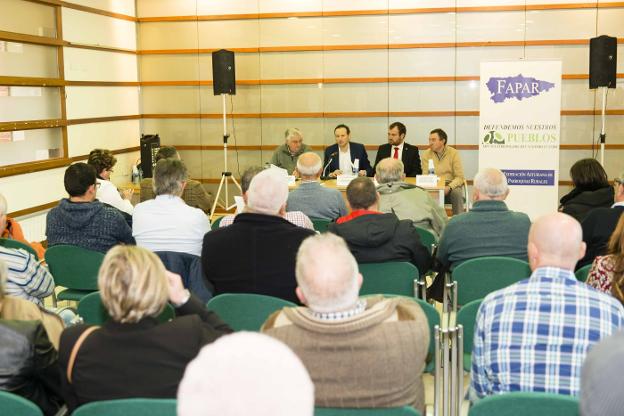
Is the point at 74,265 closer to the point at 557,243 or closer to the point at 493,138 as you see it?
the point at 557,243

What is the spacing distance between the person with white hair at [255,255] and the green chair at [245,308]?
1.20 ft

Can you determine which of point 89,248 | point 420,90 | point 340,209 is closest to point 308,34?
point 420,90

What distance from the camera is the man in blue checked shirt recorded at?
2.34m

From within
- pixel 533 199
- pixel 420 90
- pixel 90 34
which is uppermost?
pixel 90 34

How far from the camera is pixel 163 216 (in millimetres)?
4375

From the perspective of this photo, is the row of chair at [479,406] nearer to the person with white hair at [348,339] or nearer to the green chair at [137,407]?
the green chair at [137,407]

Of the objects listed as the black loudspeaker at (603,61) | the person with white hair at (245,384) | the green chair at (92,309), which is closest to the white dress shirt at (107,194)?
the green chair at (92,309)

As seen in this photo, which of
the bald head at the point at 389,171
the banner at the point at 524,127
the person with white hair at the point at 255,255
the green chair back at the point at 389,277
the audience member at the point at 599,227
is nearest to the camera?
the person with white hair at the point at 255,255

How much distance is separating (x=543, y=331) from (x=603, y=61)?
6.80 metres

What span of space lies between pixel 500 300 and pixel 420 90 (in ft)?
24.5

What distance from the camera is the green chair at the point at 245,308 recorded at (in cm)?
303

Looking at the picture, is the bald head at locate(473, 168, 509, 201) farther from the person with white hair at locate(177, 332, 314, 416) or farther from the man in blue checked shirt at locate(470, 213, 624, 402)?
the person with white hair at locate(177, 332, 314, 416)

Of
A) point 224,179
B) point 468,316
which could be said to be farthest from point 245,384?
point 224,179

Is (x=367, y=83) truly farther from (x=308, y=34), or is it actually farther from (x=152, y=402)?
(x=152, y=402)
